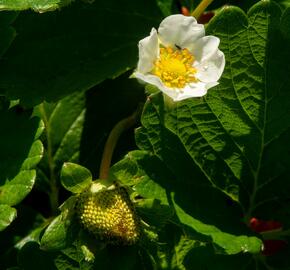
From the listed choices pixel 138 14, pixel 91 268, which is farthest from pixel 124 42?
pixel 91 268

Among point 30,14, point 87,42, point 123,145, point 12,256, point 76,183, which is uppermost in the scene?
point 30,14

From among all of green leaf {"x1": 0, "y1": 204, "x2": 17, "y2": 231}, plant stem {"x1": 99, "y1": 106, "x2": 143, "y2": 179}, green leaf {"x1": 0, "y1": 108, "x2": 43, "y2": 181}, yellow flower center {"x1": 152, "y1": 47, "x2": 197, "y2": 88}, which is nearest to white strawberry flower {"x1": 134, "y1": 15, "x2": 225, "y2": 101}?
yellow flower center {"x1": 152, "y1": 47, "x2": 197, "y2": 88}

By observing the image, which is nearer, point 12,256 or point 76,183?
point 76,183

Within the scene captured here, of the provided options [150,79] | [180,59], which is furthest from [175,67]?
[150,79]

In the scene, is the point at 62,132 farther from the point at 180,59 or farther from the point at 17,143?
the point at 180,59

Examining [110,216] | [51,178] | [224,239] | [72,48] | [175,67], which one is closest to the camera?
[110,216]

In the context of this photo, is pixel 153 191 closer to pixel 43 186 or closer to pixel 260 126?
pixel 260 126
